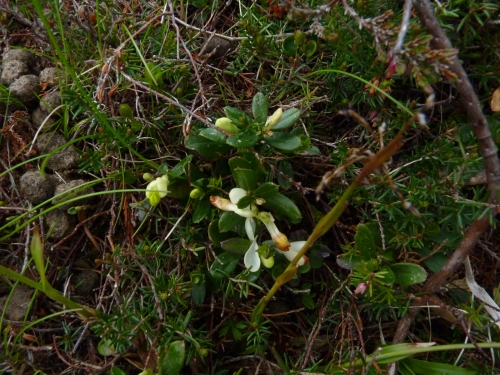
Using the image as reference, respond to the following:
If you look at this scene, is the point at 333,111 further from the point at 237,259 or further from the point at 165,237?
the point at 165,237

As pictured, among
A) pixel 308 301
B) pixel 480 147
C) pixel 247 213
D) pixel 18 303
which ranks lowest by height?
pixel 18 303

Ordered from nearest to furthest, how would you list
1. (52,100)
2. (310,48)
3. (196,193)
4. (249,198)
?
(249,198)
(196,193)
(310,48)
(52,100)

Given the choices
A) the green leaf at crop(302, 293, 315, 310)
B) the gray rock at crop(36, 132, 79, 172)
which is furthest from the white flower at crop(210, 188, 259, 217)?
the gray rock at crop(36, 132, 79, 172)

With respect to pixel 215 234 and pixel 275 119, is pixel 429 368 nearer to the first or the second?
pixel 215 234

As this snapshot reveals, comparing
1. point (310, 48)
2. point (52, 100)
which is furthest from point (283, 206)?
point (52, 100)

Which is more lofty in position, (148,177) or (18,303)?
(148,177)

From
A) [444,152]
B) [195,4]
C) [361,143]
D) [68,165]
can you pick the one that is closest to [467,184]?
[444,152]

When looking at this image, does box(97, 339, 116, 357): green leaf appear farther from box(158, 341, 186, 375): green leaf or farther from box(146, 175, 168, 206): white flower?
box(146, 175, 168, 206): white flower
